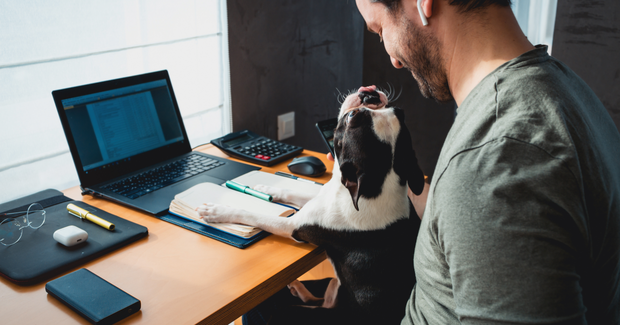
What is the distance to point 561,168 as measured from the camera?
23.1 inches

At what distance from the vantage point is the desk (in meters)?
0.78

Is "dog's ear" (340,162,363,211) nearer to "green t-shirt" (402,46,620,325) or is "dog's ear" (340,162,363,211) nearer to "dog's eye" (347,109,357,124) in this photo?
"dog's eye" (347,109,357,124)

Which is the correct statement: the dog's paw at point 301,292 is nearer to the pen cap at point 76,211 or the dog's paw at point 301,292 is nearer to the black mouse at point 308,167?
the black mouse at point 308,167

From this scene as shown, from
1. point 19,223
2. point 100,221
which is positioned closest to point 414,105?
point 100,221

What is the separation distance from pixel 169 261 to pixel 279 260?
23cm

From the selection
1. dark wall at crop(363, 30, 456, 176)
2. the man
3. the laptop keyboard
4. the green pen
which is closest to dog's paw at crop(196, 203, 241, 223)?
the green pen

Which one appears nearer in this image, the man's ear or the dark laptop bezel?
the man's ear

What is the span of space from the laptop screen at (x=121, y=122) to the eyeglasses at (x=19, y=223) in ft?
0.63

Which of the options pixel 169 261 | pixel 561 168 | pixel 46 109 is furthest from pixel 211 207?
pixel 561 168

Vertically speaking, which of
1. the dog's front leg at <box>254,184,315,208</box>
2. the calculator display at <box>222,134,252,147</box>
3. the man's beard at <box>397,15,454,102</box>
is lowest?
the dog's front leg at <box>254,184,315,208</box>

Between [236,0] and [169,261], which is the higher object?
[236,0]

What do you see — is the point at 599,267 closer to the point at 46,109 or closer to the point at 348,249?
the point at 348,249

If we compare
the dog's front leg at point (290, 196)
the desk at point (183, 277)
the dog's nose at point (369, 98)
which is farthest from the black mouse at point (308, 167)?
the desk at point (183, 277)

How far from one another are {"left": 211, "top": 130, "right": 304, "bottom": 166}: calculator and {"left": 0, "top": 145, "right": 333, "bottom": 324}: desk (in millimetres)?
482
